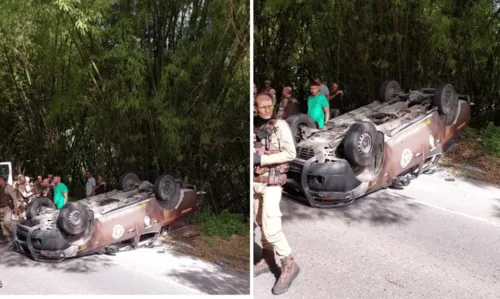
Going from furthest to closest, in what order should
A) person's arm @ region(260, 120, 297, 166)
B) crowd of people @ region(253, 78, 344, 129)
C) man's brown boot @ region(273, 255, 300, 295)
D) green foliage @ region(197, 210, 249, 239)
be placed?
1. green foliage @ region(197, 210, 249, 239)
2. crowd of people @ region(253, 78, 344, 129)
3. man's brown boot @ region(273, 255, 300, 295)
4. person's arm @ region(260, 120, 297, 166)

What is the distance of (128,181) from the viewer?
248cm

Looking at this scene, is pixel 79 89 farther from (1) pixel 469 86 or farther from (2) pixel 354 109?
(1) pixel 469 86

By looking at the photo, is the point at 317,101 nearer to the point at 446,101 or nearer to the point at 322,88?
the point at 322,88

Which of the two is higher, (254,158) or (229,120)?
(229,120)

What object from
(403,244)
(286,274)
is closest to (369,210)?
(403,244)

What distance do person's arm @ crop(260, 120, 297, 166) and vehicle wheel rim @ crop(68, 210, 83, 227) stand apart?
39.6 inches

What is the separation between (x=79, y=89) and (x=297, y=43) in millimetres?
1218

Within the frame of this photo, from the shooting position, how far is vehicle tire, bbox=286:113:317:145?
2.34m

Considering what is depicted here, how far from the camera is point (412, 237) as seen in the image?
2193 mm

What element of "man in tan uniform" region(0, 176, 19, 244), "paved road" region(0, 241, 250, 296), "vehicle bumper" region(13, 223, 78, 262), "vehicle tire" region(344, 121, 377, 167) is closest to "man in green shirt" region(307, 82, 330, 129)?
"vehicle tire" region(344, 121, 377, 167)

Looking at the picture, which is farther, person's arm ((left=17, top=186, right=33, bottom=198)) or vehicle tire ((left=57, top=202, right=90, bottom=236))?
person's arm ((left=17, top=186, right=33, bottom=198))

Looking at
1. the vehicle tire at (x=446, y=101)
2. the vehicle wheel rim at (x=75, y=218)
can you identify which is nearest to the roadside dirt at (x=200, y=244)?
the vehicle wheel rim at (x=75, y=218)

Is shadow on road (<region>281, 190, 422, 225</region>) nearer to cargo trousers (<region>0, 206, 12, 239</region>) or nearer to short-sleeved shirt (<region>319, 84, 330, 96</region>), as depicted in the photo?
short-sleeved shirt (<region>319, 84, 330, 96</region>)

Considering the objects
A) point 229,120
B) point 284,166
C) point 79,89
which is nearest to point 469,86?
point 284,166
